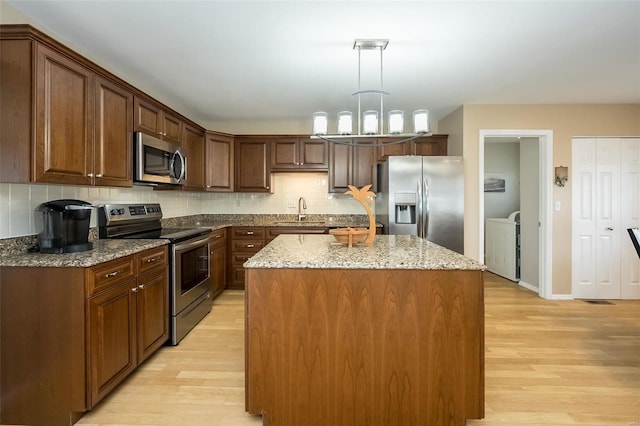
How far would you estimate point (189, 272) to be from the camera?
3.12m

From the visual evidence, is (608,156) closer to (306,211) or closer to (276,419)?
(306,211)

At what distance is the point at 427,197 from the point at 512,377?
208 centimetres

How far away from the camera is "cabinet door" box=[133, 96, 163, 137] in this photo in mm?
2805

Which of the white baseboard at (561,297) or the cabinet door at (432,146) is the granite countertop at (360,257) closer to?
the cabinet door at (432,146)

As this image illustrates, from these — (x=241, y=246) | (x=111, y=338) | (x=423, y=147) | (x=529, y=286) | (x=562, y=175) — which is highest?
(x=423, y=147)

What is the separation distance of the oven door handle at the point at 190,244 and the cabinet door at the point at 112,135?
2.11 feet

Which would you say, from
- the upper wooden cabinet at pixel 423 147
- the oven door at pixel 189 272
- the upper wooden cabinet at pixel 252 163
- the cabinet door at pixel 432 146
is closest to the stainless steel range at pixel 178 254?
the oven door at pixel 189 272

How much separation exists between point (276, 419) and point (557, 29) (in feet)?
10.1

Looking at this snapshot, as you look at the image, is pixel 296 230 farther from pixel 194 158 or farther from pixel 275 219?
pixel 194 158

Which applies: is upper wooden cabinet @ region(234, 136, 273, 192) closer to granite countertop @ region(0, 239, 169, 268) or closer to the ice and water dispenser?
the ice and water dispenser

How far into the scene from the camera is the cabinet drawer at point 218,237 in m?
3.99

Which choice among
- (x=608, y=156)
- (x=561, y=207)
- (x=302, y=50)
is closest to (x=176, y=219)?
(x=302, y=50)

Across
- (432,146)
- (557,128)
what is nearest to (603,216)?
(557,128)

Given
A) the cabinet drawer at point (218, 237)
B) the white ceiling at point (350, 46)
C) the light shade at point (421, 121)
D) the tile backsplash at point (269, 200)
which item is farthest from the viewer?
the tile backsplash at point (269, 200)
